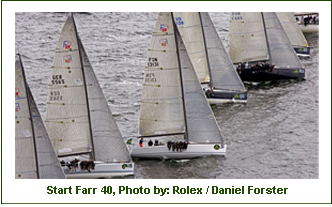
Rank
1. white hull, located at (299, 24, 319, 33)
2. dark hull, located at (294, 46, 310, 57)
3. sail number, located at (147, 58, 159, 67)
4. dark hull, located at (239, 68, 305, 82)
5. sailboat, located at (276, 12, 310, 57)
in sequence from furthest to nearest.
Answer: white hull, located at (299, 24, 319, 33) < dark hull, located at (294, 46, 310, 57) < sailboat, located at (276, 12, 310, 57) < dark hull, located at (239, 68, 305, 82) < sail number, located at (147, 58, 159, 67)

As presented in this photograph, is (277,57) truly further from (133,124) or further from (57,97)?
(57,97)

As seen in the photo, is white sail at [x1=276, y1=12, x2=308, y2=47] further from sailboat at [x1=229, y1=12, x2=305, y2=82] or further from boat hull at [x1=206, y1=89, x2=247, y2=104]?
boat hull at [x1=206, y1=89, x2=247, y2=104]

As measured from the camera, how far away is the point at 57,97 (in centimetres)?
6438

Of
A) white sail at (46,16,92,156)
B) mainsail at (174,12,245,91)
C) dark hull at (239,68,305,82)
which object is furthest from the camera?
dark hull at (239,68,305,82)

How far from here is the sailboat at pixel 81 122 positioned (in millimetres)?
63719

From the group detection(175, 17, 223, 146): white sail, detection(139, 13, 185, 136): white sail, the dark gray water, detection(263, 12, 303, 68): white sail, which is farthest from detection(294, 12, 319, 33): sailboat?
detection(139, 13, 185, 136): white sail

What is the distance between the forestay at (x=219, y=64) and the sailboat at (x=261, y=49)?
7.79 m

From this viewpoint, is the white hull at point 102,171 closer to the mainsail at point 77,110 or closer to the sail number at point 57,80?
the mainsail at point 77,110

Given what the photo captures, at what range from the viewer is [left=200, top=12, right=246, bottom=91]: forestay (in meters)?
86.7

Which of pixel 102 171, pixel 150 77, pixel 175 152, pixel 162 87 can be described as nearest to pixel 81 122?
pixel 102 171

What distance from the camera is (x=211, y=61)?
87188mm

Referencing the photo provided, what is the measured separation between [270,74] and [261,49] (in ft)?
12.6

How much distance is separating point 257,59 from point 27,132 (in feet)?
151
